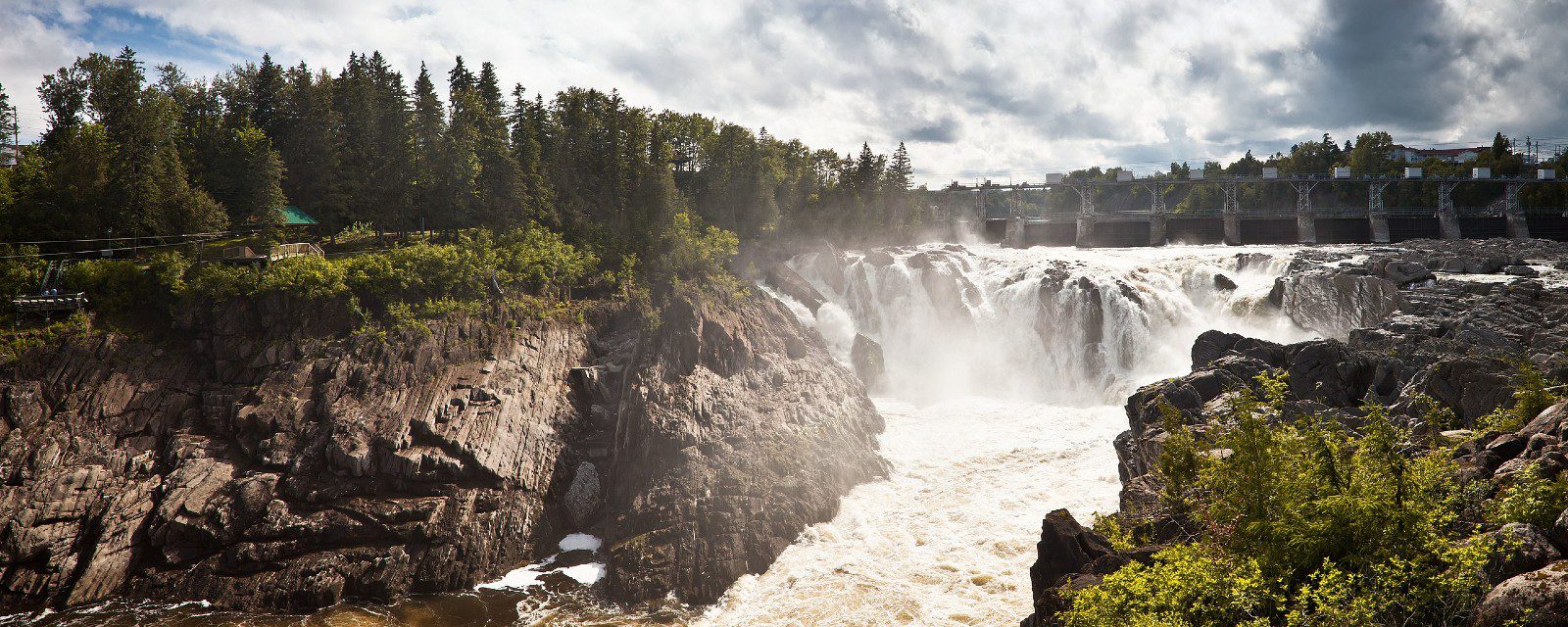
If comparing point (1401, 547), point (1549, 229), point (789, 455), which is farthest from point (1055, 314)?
point (1549, 229)

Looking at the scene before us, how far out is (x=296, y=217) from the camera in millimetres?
53156

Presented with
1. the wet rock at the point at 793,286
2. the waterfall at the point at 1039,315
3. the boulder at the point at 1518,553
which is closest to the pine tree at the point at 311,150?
the wet rock at the point at 793,286

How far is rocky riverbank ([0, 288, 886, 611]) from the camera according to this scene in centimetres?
3164

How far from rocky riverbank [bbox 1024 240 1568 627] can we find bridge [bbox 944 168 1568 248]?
24.4 metres

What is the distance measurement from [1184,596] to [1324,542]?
305 cm

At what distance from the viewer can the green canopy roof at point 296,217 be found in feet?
172

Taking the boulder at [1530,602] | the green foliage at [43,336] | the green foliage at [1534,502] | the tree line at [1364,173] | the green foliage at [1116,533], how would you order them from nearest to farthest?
the boulder at [1530,602] < the green foliage at [1534,502] < the green foliage at [1116,533] < the green foliage at [43,336] < the tree line at [1364,173]

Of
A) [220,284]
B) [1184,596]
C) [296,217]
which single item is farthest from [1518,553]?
[296,217]

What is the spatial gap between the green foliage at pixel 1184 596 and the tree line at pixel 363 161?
1681 inches

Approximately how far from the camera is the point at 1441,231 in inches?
3314

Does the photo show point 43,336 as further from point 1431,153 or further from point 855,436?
point 1431,153

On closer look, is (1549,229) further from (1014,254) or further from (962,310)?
(962,310)

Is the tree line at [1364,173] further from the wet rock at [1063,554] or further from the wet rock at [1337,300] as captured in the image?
the wet rock at [1063,554]

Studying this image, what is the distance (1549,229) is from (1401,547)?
9780cm
